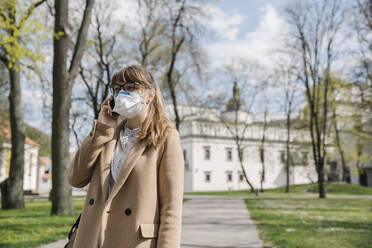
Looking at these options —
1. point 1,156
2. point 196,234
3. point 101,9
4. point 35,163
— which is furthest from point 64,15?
point 35,163

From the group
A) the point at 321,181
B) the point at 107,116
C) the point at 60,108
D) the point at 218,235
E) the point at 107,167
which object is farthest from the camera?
the point at 321,181

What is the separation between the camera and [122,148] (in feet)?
8.34

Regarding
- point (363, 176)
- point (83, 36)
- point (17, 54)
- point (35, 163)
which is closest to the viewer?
point (17, 54)

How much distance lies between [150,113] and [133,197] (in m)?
0.63

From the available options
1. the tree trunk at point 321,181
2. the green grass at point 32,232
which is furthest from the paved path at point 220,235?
the tree trunk at point 321,181

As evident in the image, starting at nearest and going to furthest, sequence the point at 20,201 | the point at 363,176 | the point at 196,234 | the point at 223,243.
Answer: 1. the point at 223,243
2. the point at 196,234
3. the point at 20,201
4. the point at 363,176

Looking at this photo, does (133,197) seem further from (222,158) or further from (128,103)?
(222,158)

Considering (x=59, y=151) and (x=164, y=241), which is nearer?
(x=164, y=241)

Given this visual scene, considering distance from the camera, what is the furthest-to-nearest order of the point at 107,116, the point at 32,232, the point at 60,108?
the point at 60,108
the point at 32,232
the point at 107,116

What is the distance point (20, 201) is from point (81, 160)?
50.8 ft

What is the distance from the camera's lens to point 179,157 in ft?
7.89

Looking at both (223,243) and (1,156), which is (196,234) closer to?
(223,243)

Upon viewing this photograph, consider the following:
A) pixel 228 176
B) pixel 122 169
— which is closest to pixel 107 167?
pixel 122 169

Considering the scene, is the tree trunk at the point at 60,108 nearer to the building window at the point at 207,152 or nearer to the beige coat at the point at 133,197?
the beige coat at the point at 133,197
